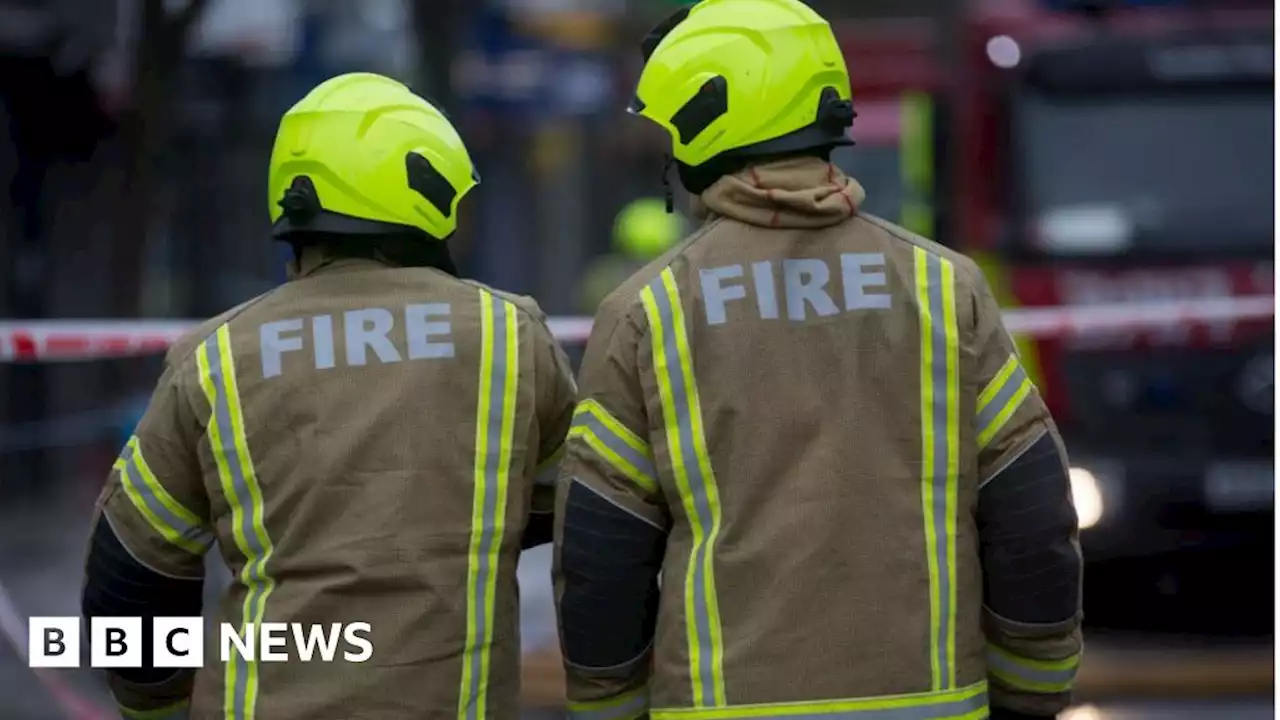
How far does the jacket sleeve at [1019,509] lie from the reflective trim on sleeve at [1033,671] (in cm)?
1

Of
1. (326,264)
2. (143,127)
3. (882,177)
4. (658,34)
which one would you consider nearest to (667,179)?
(658,34)

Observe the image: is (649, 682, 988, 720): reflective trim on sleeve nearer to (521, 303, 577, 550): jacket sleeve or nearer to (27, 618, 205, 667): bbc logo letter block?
(521, 303, 577, 550): jacket sleeve

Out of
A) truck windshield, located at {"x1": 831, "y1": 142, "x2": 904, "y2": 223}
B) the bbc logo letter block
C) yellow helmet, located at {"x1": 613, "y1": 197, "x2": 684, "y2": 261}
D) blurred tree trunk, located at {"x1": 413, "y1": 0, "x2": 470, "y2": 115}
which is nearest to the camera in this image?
the bbc logo letter block

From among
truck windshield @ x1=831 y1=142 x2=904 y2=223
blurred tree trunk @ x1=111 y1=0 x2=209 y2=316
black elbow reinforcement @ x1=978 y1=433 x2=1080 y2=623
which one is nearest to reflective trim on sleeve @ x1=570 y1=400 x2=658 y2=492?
black elbow reinforcement @ x1=978 y1=433 x2=1080 y2=623

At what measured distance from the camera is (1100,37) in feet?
29.1

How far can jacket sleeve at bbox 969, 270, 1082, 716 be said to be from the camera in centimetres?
306

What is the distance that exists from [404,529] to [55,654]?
1.80 m

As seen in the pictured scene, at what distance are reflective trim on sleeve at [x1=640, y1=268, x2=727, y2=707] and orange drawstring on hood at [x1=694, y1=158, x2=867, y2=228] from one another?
0.21m

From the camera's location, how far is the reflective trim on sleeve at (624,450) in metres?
3.04

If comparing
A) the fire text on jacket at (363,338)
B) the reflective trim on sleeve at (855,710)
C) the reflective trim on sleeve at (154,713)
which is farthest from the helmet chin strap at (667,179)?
the reflective trim on sleeve at (154,713)

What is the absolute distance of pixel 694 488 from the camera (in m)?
3.01

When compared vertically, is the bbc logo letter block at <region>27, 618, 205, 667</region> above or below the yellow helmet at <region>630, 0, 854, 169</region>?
below

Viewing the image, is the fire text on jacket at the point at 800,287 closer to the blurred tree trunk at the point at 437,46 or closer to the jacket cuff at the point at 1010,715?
the jacket cuff at the point at 1010,715

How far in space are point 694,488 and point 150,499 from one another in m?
0.87
